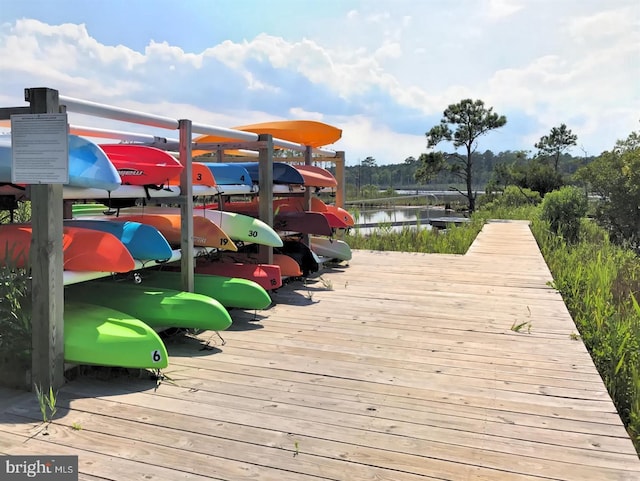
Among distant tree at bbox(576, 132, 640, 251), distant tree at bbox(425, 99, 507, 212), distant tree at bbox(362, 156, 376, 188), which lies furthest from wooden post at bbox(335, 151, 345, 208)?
distant tree at bbox(362, 156, 376, 188)

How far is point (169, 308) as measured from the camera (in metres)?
3.36

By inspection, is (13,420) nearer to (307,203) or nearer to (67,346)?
(67,346)

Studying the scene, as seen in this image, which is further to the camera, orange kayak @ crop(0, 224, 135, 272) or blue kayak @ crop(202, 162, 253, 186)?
blue kayak @ crop(202, 162, 253, 186)

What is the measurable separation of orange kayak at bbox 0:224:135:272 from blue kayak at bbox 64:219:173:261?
0.92 feet

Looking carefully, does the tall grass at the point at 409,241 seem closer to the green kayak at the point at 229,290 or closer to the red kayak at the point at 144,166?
the green kayak at the point at 229,290

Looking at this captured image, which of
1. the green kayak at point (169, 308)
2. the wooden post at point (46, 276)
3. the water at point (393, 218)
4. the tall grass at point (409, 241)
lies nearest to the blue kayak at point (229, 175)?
the green kayak at point (169, 308)

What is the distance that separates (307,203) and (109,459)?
436 cm

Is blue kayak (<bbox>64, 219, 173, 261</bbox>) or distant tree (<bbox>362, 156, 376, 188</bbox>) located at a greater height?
distant tree (<bbox>362, 156, 376, 188</bbox>)

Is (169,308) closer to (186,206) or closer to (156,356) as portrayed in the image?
(156,356)

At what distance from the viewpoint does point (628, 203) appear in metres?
14.1

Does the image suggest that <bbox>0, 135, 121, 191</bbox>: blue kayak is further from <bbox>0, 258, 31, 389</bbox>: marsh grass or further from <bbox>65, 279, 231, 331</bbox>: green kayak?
<bbox>65, 279, 231, 331</bbox>: green kayak

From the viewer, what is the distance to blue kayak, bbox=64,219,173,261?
3.31 m

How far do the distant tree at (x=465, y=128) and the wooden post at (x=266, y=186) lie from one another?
78.4 feet

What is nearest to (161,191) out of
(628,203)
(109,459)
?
(109,459)
